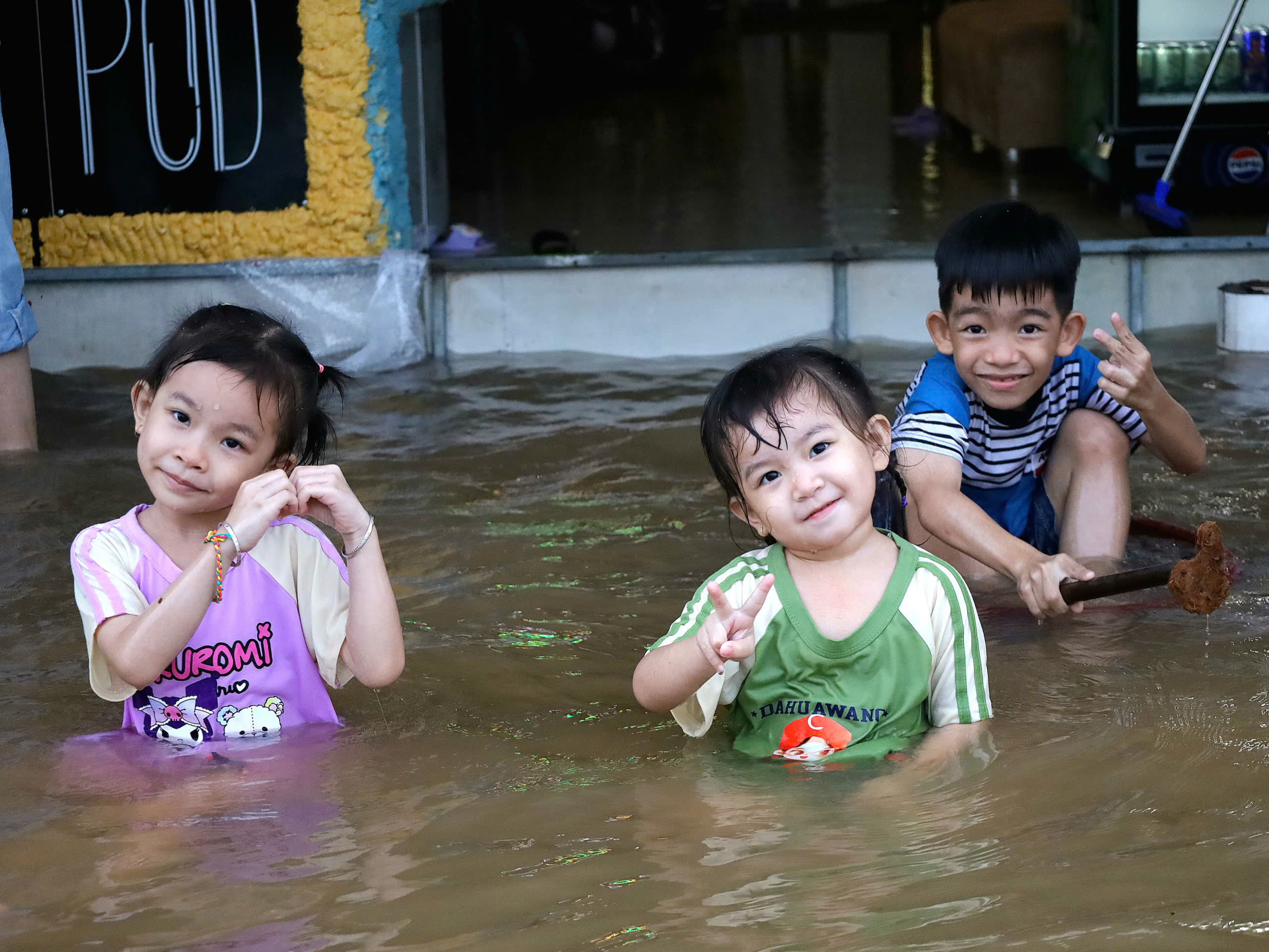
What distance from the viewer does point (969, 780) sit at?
77.6 inches

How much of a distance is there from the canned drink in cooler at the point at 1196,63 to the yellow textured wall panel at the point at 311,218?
3.75 m

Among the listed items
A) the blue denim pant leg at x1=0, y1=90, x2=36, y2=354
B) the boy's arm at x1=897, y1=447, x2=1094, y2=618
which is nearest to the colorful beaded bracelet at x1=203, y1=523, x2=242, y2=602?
the boy's arm at x1=897, y1=447, x2=1094, y2=618

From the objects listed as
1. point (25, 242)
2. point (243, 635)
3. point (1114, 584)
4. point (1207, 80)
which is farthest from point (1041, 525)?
point (25, 242)

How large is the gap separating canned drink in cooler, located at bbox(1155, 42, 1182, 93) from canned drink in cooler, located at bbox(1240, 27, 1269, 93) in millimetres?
251

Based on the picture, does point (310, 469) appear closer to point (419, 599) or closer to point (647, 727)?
point (647, 727)

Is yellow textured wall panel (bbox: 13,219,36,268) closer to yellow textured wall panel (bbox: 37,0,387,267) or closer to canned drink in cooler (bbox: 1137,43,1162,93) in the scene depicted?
yellow textured wall panel (bbox: 37,0,387,267)

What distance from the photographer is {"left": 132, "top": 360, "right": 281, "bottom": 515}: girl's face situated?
2.09 meters

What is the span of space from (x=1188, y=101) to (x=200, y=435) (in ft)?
19.0

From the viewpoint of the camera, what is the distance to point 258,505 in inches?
78.6

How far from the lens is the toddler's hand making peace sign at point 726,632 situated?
6.10 feet

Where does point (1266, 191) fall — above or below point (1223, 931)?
above

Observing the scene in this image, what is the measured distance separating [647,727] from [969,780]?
53 centimetres

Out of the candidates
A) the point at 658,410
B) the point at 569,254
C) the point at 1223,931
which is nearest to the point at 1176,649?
the point at 1223,931

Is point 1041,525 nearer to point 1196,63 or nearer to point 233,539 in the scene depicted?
point 233,539
